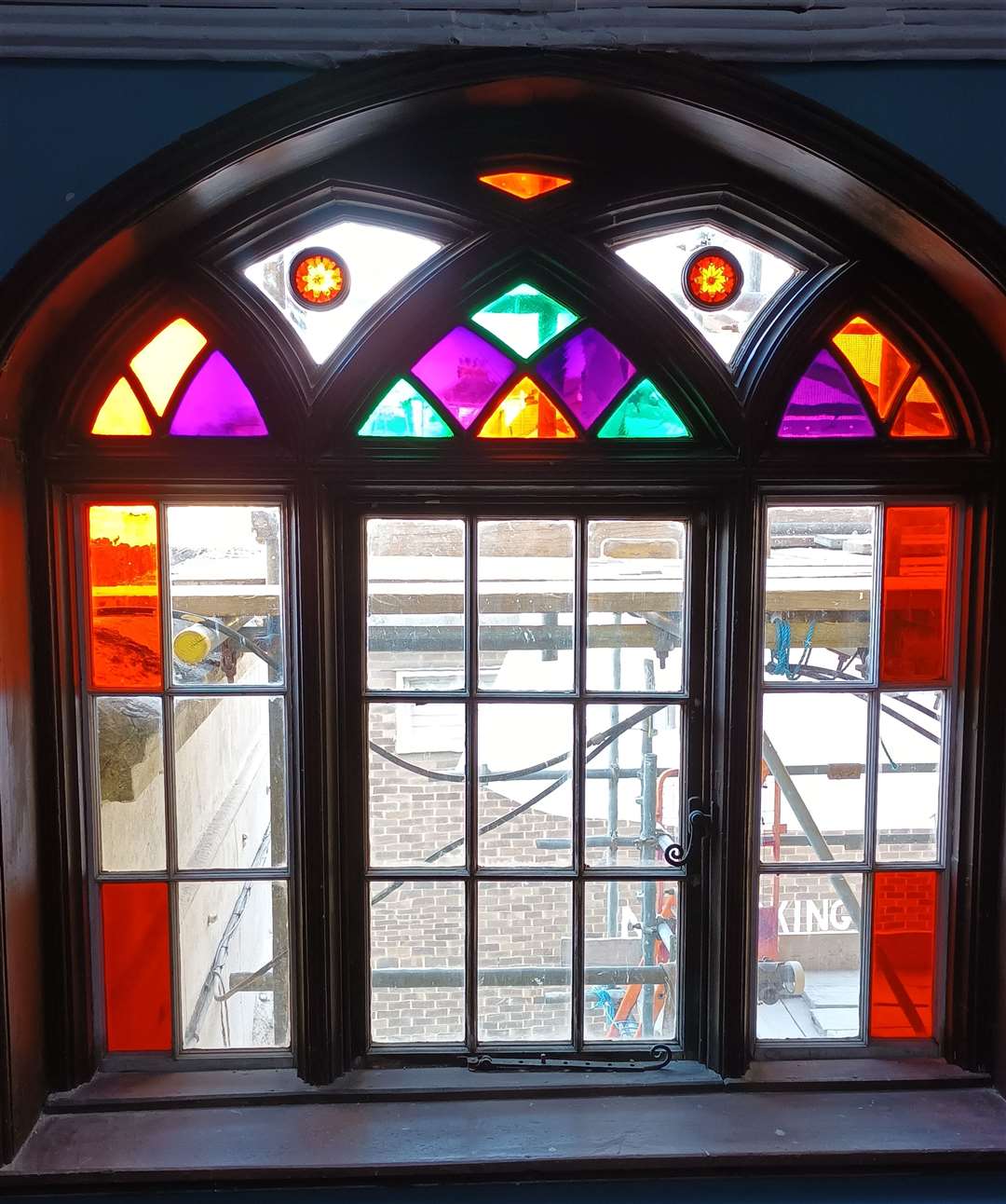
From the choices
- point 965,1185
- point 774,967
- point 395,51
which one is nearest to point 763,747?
point 774,967

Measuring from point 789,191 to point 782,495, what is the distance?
1.97 feet

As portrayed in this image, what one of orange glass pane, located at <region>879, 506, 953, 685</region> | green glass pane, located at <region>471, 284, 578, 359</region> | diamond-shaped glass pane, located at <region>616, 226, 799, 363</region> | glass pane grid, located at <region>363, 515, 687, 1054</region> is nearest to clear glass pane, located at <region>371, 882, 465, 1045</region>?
glass pane grid, located at <region>363, 515, 687, 1054</region>

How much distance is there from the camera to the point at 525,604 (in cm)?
187

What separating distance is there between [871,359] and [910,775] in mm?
898

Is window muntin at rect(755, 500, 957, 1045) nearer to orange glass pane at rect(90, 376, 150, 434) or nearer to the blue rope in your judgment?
the blue rope

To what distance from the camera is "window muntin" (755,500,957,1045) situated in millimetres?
1863

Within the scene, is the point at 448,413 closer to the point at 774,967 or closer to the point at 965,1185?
the point at 774,967

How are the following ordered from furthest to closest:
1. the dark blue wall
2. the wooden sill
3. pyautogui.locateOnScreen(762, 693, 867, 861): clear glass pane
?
pyautogui.locateOnScreen(762, 693, 867, 861): clear glass pane, the wooden sill, the dark blue wall

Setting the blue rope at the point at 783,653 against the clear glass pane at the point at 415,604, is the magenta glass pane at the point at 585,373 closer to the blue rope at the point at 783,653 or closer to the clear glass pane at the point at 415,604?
the clear glass pane at the point at 415,604

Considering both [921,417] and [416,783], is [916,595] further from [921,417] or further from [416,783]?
[416,783]

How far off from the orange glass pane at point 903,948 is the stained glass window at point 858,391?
38.4 inches

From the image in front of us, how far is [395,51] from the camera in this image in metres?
1.52

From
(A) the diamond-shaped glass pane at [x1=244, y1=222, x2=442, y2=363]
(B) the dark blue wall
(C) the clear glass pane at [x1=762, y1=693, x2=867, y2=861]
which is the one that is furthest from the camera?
(C) the clear glass pane at [x1=762, y1=693, x2=867, y2=861]

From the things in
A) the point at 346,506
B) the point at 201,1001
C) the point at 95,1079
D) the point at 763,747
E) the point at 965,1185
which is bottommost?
the point at 965,1185
